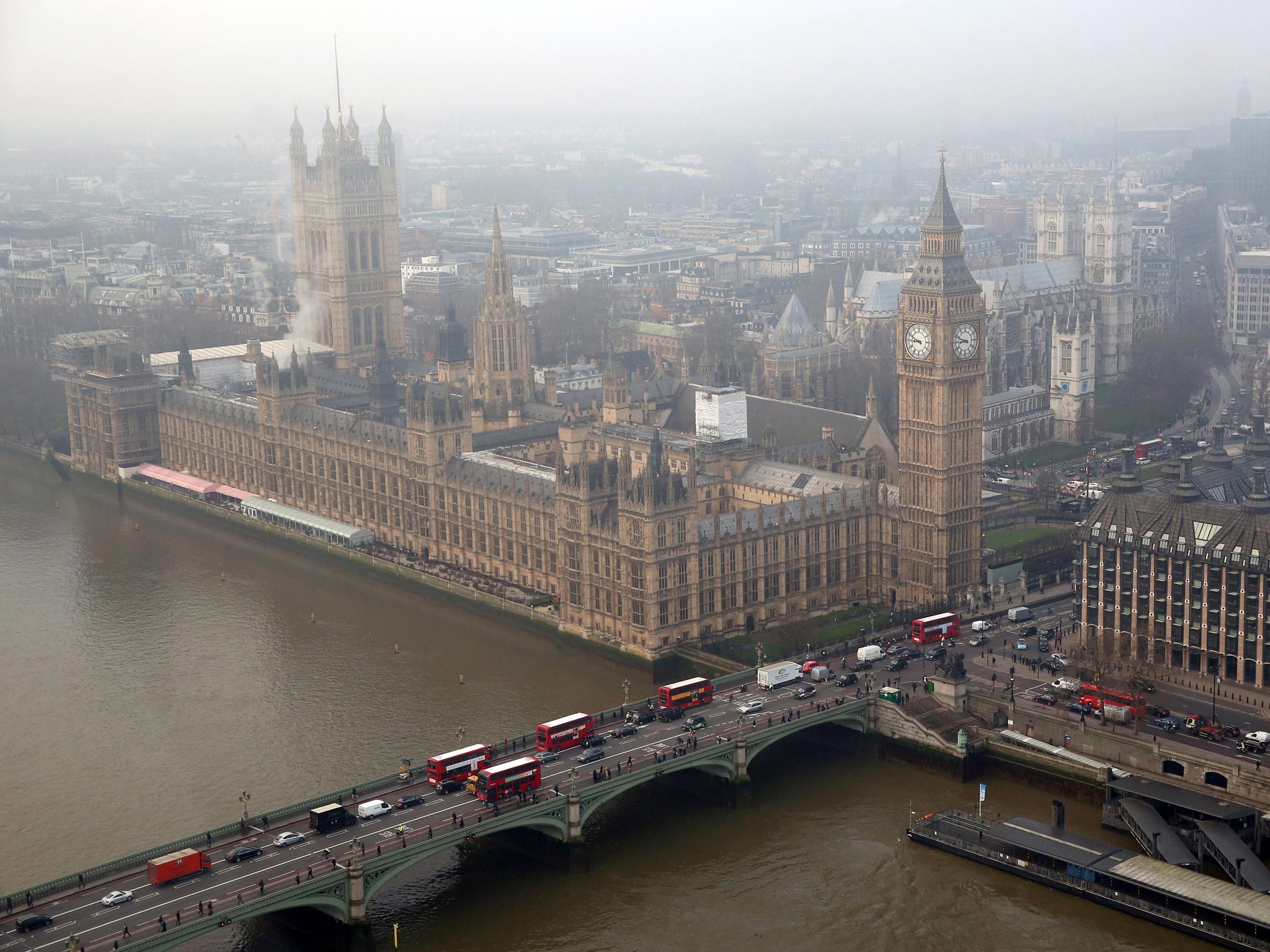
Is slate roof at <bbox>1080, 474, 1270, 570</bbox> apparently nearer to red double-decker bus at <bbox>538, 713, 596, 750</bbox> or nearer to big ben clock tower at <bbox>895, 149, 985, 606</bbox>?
big ben clock tower at <bbox>895, 149, 985, 606</bbox>

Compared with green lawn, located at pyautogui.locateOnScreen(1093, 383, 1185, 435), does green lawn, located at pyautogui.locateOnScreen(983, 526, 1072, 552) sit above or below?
below

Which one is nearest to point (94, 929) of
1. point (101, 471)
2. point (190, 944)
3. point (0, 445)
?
point (190, 944)

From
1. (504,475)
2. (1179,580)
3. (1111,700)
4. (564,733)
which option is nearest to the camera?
(564,733)

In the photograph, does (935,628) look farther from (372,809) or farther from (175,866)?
(175,866)

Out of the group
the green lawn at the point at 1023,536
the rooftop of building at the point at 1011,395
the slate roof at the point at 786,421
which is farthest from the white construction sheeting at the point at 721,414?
the rooftop of building at the point at 1011,395

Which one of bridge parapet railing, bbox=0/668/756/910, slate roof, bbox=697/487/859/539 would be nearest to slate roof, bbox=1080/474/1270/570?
slate roof, bbox=697/487/859/539

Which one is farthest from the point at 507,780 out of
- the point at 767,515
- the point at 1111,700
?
the point at 767,515

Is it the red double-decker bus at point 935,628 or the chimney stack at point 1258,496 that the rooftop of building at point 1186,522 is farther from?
the red double-decker bus at point 935,628
